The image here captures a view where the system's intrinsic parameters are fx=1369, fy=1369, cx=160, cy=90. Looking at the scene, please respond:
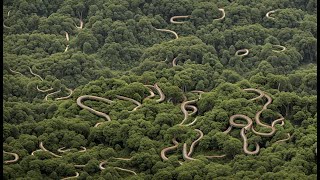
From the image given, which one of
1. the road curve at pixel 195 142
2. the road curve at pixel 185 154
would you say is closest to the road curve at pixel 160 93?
the road curve at pixel 195 142

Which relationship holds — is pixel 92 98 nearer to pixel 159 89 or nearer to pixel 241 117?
pixel 159 89

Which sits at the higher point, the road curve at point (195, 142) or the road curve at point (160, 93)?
the road curve at point (195, 142)

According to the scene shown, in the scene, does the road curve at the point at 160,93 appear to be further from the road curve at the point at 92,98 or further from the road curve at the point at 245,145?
the road curve at the point at 245,145

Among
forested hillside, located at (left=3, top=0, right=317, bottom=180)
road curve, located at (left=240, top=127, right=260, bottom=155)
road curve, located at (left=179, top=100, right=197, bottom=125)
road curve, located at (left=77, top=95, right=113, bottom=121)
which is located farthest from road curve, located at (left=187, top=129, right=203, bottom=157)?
road curve, located at (left=77, top=95, right=113, bottom=121)

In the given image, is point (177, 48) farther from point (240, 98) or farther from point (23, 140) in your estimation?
point (23, 140)

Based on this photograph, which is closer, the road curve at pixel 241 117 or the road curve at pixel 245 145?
the road curve at pixel 245 145

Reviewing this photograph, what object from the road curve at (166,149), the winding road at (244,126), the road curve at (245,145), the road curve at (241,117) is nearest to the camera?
the road curve at (166,149)

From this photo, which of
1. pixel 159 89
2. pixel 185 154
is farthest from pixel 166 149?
pixel 159 89

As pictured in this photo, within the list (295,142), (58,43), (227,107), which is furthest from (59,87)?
(295,142)

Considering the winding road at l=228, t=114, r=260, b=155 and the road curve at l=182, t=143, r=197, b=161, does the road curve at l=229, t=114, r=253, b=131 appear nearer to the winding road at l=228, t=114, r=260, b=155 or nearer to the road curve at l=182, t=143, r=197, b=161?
the winding road at l=228, t=114, r=260, b=155
